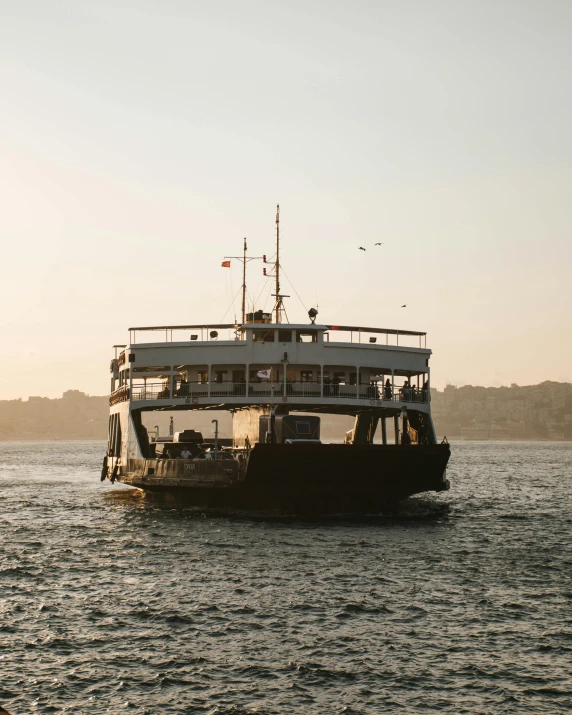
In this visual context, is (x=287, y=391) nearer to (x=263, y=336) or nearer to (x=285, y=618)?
(x=263, y=336)

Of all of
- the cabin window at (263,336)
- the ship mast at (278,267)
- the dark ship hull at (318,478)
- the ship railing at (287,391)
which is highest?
the ship mast at (278,267)

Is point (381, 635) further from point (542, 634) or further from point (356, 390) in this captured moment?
point (356, 390)

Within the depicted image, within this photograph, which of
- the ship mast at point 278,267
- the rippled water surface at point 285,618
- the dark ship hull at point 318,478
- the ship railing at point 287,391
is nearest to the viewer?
the rippled water surface at point 285,618

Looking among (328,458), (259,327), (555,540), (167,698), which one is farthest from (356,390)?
(167,698)

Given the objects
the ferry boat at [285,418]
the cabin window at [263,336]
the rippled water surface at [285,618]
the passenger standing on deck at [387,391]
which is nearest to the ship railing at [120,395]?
the ferry boat at [285,418]

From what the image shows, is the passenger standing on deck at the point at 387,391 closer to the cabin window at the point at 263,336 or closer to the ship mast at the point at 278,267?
the cabin window at the point at 263,336

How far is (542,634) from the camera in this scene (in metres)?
20.8

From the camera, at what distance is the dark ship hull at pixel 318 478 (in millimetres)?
37344

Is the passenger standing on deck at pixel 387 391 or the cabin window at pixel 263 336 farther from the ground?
the cabin window at pixel 263 336

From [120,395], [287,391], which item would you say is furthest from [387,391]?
[120,395]

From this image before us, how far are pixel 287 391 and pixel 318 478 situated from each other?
7.63 metres

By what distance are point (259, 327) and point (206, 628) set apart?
24.8 meters

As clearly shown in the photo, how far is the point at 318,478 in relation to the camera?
38000 millimetres

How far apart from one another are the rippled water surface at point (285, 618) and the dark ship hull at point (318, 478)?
1298 millimetres
